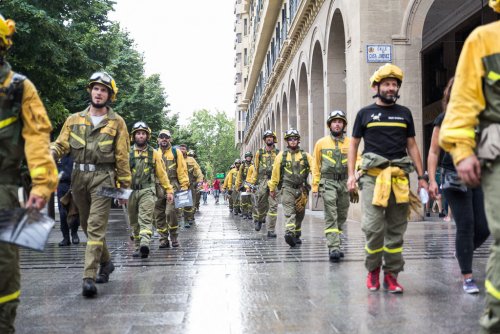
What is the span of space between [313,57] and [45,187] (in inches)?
779

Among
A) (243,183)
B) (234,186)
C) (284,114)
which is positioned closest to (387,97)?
(243,183)

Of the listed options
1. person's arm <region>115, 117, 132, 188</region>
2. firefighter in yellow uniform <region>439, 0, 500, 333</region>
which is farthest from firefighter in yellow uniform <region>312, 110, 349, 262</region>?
firefighter in yellow uniform <region>439, 0, 500, 333</region>

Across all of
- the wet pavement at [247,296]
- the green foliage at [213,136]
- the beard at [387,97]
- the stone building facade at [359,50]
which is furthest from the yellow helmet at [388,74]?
the green foliage at [213,136]

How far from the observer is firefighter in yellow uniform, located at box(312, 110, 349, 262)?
8.09m

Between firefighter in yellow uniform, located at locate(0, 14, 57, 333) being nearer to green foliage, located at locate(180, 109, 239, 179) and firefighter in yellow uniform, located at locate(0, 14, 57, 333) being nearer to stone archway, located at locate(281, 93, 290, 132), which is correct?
stone archway, located at locate(281, 93, 290, 132)

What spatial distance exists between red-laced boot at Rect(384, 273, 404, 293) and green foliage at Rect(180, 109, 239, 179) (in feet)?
310

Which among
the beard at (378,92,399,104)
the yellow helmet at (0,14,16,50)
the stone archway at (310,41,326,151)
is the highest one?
the stone archway at (310,41,326,151)

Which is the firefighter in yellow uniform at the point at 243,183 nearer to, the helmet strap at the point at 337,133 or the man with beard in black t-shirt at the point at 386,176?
the helmet strap at the point at 337,133

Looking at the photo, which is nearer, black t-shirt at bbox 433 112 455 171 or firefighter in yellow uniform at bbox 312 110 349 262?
black t-shirt at bbox 433 112 455 171

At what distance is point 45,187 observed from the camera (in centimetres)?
339

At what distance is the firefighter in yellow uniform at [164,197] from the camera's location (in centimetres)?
992

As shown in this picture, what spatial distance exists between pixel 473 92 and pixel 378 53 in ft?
39.2

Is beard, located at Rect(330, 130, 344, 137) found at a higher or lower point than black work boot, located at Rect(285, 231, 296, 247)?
higher

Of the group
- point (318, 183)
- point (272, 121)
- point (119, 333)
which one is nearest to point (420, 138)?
point (318, 183)
